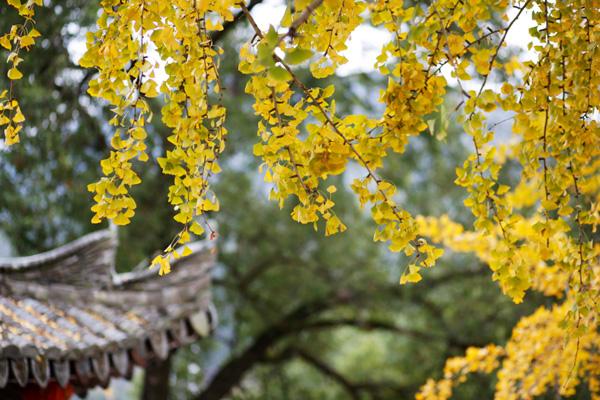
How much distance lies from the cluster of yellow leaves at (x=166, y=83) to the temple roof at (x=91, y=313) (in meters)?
1.28

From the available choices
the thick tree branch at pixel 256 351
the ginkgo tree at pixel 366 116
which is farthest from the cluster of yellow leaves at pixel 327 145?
the thick tree branch at pixel 256 351

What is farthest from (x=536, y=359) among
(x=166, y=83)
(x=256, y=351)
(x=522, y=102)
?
(x=256, y=351)

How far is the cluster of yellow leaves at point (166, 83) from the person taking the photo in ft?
5.06

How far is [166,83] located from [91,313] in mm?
2012

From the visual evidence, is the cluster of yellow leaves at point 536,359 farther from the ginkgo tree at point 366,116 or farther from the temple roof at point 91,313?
the ginkgo tree at point 366,116

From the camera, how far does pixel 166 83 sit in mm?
1603

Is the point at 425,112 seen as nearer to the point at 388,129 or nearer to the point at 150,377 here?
the point at 388,129

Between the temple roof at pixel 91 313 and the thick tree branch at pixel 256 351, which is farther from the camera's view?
the thick tree branch at pixel 256 351

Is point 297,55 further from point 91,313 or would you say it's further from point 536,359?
point 536,359

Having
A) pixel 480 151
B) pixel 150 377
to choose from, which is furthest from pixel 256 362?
pixel 480 151

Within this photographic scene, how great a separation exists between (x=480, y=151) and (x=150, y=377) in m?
5.63

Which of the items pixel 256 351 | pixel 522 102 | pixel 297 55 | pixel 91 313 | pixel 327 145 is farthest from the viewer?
pixel 256 351

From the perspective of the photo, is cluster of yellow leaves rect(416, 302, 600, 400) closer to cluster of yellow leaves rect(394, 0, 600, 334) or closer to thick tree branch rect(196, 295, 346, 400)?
cluster of yellow leaves rect(394, 0, 600, 334)

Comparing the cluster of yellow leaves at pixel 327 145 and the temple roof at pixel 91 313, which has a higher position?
the temple roof at pixel 91 313
